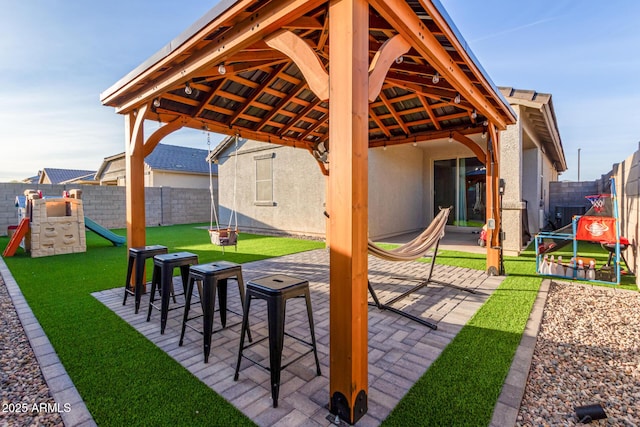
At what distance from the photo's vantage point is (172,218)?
1563cm

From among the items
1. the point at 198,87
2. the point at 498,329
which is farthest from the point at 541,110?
the point at 198,87

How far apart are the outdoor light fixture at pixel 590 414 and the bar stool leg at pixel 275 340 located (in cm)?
187

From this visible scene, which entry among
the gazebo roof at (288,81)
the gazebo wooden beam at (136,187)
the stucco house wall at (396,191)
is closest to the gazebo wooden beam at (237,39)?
the gazebo roof at (288,81)

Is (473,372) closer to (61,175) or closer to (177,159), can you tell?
(177,159)

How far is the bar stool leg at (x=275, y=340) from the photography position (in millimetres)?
2029

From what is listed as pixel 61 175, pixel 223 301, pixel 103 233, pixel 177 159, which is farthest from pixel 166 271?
pixel 61 175

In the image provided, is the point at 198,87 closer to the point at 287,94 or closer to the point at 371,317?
the point at 287,94

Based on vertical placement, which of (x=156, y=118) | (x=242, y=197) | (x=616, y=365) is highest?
(x=156, y=118)

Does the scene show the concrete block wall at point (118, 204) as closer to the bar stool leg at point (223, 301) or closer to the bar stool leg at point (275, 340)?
the bar stool leg at point (223, 301)

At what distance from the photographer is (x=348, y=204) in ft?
6.22

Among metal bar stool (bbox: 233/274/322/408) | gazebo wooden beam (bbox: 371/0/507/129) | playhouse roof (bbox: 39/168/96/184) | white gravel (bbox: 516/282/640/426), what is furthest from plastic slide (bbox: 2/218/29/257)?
playhouse roof (bbox: 39/168/96/184)

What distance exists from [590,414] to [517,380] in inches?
17.1

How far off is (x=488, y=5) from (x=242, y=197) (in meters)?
9.77

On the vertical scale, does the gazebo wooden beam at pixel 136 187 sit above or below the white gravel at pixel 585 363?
above
